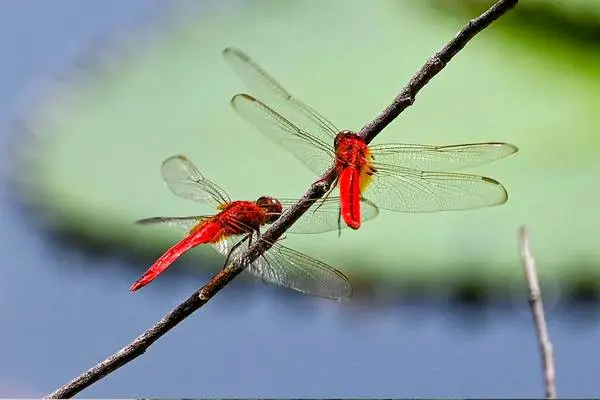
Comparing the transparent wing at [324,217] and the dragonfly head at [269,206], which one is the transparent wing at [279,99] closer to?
the transparent wing at [324,217]

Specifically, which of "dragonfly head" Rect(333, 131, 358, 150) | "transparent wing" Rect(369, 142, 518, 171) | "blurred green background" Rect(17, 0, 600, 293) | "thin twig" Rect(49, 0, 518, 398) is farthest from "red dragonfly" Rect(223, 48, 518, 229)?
"blurred green background" Rect(17, 0, 600, 293)

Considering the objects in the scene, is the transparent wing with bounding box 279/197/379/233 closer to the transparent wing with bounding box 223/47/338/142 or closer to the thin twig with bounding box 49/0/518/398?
the transparent wing with bounding box 223/47/338/142

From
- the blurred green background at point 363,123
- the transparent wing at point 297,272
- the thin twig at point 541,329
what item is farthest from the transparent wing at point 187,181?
the blurred green background at point 363,123

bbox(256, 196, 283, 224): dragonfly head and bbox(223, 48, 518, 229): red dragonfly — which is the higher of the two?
bbox(223, 48, 518, 229): red dragonfly

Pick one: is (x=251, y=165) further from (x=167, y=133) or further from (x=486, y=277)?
(x=486, y=277)

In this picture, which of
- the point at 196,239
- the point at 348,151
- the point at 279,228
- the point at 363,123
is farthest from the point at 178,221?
the point at 363,123

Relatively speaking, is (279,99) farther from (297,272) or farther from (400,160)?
(297,272)

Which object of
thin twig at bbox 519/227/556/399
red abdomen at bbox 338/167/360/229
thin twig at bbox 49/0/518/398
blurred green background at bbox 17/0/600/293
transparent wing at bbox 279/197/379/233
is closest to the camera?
thin twig at bbox 49/0/518/398
